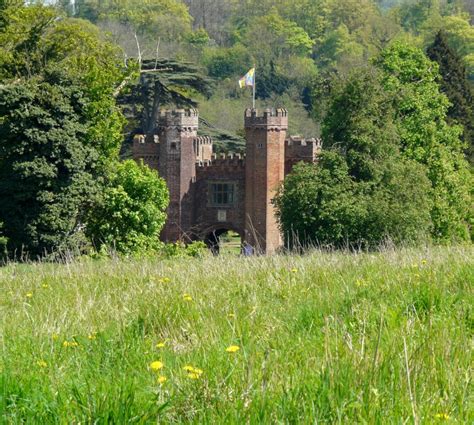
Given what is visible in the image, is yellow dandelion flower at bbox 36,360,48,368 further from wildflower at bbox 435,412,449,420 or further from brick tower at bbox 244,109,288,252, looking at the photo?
brick tower at bbox 244,109,288,252

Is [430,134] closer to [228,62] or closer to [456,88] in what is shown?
[456,88]

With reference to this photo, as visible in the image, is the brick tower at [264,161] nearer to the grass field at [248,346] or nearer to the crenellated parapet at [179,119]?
the crenellated parapet at [179,119]

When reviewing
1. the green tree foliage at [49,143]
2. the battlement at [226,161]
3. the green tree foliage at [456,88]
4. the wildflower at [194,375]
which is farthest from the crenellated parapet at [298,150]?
the wildflower at [194,375]

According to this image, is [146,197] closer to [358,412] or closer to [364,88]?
[364,88]

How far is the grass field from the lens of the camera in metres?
4.95

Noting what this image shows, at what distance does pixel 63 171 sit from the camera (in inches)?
1309

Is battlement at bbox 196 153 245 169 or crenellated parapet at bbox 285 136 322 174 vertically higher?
crenellated parapet at bbox 285 136 322 174

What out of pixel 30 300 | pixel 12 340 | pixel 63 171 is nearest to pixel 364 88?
pixel 63 171

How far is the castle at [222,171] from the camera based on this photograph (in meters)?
48.5

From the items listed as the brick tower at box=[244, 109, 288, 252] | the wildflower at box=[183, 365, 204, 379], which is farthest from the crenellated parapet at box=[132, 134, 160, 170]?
the wildflower at box=[183, 365, 204, 379]

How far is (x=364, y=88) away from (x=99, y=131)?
922cm

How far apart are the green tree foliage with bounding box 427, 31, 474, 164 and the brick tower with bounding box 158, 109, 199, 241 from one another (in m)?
11.8

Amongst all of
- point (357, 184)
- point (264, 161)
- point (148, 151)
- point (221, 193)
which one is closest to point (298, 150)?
point (264, 161)

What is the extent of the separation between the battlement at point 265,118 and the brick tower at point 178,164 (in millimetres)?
2721
